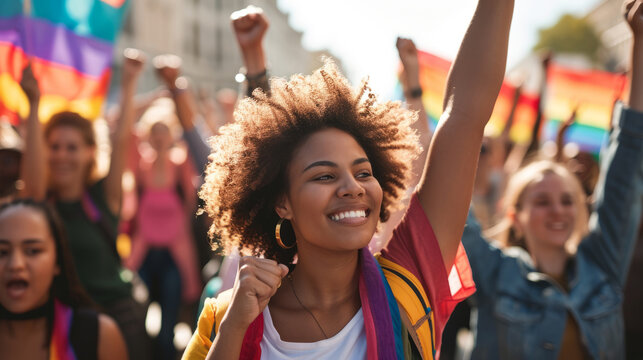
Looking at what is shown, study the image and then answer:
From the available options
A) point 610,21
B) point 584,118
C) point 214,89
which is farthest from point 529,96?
point 610,21

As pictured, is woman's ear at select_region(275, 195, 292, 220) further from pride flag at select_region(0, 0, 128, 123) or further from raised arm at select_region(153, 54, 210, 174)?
pride flag at select_region(0, 0, 128, 123)

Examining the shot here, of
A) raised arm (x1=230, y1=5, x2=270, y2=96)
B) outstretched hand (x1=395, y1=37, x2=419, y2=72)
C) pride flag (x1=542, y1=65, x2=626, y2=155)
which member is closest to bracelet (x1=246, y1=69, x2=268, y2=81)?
raised arm (x1=230, y1=5, x2=270, y2=96)

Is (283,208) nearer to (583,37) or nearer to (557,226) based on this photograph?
(557,226)

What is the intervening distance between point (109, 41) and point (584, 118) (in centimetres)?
562

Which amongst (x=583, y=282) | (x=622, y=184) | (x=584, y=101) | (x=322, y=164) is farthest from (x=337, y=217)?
(x=584, y=101)

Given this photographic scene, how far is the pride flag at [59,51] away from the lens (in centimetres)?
386

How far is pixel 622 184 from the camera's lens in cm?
253

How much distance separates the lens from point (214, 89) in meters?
38.2

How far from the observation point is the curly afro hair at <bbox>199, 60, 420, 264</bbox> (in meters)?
1.97

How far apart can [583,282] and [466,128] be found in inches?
52.2

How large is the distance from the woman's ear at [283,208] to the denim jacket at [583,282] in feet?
3.94

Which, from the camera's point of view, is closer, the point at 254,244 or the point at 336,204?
the point at 336,204

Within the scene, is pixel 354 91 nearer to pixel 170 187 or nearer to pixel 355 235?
pixel 355 235

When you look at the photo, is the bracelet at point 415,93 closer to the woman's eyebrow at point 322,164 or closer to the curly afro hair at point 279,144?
the curly afro hair at point 279,144
